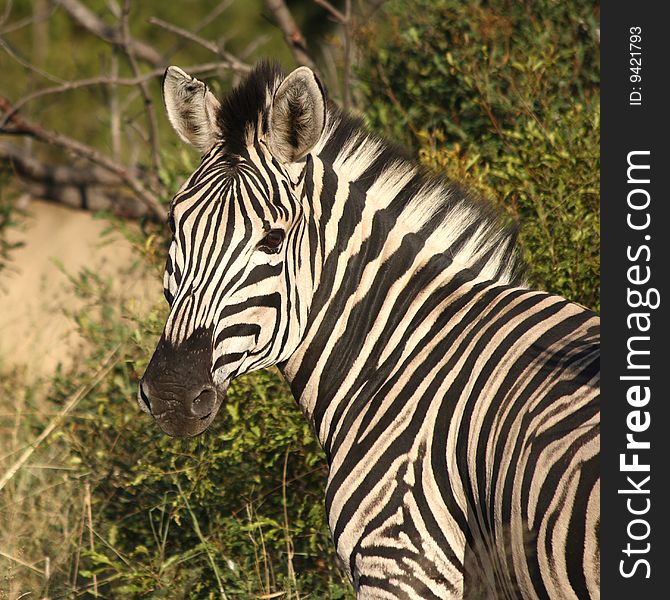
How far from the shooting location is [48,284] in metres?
9.43

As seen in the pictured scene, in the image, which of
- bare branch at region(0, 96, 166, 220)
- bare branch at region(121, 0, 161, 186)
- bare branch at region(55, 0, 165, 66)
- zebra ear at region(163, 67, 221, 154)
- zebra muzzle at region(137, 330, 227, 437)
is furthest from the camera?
bare branch at region(55, 0, 165, 66)

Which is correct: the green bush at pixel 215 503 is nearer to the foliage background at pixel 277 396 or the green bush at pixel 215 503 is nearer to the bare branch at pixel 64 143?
the foliage background at pixel 277 396

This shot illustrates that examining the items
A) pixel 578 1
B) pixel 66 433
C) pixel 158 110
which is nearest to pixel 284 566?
pixel 66 433

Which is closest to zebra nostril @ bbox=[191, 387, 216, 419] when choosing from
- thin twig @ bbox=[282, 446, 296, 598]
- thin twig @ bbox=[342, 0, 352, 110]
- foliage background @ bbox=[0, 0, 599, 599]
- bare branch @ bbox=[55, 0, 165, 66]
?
foliage background @ bbox=[0, 0, 599, 599]

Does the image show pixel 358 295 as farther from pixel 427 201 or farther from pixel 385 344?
pixel 427 201

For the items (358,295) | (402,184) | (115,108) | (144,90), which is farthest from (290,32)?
(358,295)

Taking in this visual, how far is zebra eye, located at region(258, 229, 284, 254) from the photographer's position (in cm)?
342

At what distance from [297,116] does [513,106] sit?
2600mm

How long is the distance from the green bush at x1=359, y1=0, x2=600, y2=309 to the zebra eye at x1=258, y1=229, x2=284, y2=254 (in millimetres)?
1645

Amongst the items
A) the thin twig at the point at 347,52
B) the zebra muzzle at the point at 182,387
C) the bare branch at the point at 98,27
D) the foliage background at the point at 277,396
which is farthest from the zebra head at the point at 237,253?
the bare branch at the point at 98,27

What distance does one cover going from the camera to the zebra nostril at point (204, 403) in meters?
3.31

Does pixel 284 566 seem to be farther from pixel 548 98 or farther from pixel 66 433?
pixel 548 98

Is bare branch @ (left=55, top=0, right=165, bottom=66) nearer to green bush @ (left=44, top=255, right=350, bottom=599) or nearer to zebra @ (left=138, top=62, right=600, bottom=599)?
green bush @ (left=44, top=255, right=350, bottom=599)

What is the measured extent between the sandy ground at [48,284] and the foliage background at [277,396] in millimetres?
870
